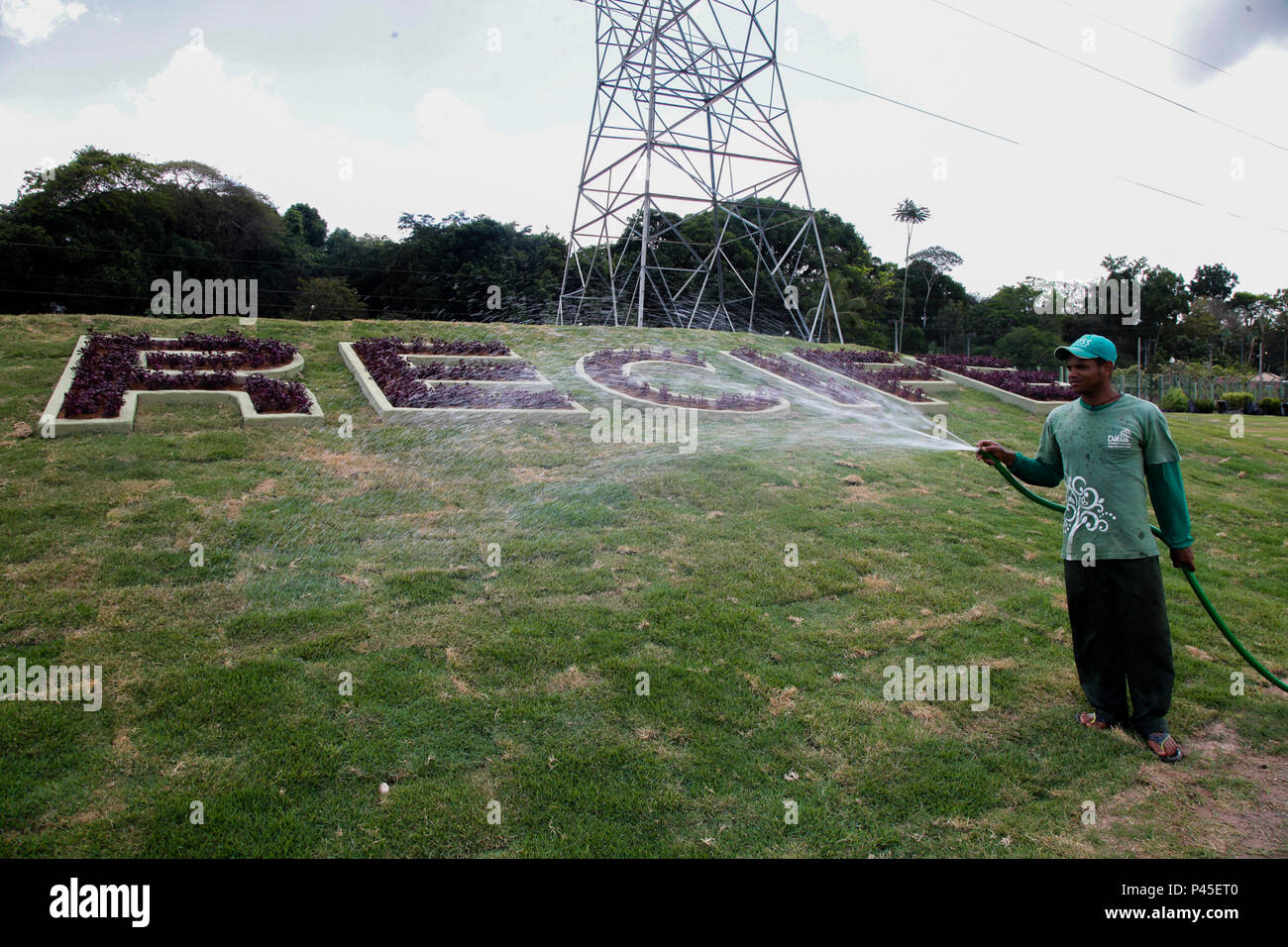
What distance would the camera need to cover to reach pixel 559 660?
5.24m

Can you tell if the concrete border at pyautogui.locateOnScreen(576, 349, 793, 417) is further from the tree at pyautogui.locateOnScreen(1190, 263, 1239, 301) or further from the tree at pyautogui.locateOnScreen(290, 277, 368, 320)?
the tree at pyautogui.locateOnScreen(1190, 263, 1239, 301)

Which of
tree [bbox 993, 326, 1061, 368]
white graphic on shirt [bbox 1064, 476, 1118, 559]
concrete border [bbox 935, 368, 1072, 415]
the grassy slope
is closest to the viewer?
the grassy slope

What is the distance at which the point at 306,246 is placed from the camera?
135 ft

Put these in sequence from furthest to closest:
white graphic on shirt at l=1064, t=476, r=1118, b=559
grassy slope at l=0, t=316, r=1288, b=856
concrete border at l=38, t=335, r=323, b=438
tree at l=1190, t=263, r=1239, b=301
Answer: tree at l=1190, t=263, r=1239, b=301, concrete border at l=38, t=335, r=323, b=438, white graphic on shirt at l=1064, t=476, r=1118, b=559, grassy slope at l=0, t=316, r=1288, b=856

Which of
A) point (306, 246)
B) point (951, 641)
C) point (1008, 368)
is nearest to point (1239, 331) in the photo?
point (1008, 368)

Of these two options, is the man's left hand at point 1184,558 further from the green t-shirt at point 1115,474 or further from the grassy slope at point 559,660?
the grassy slope at point 559,660

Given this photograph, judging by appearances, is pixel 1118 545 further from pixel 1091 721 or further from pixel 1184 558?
pixel 1091 721

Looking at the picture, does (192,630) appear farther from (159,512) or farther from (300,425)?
(300,425)

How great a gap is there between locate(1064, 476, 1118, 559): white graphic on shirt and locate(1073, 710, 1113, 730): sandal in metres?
1.03

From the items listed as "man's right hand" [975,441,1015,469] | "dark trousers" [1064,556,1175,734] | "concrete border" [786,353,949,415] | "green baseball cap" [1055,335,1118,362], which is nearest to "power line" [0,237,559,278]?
"concrete border" [786,353,949,415]

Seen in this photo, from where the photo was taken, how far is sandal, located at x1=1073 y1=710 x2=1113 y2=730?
4824 mm

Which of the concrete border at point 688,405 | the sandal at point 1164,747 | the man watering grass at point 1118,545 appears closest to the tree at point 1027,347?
the concrete border at point 688,405

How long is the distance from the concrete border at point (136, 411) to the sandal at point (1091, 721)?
951 cm

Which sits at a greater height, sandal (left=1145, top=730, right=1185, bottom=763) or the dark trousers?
the dark trousers
